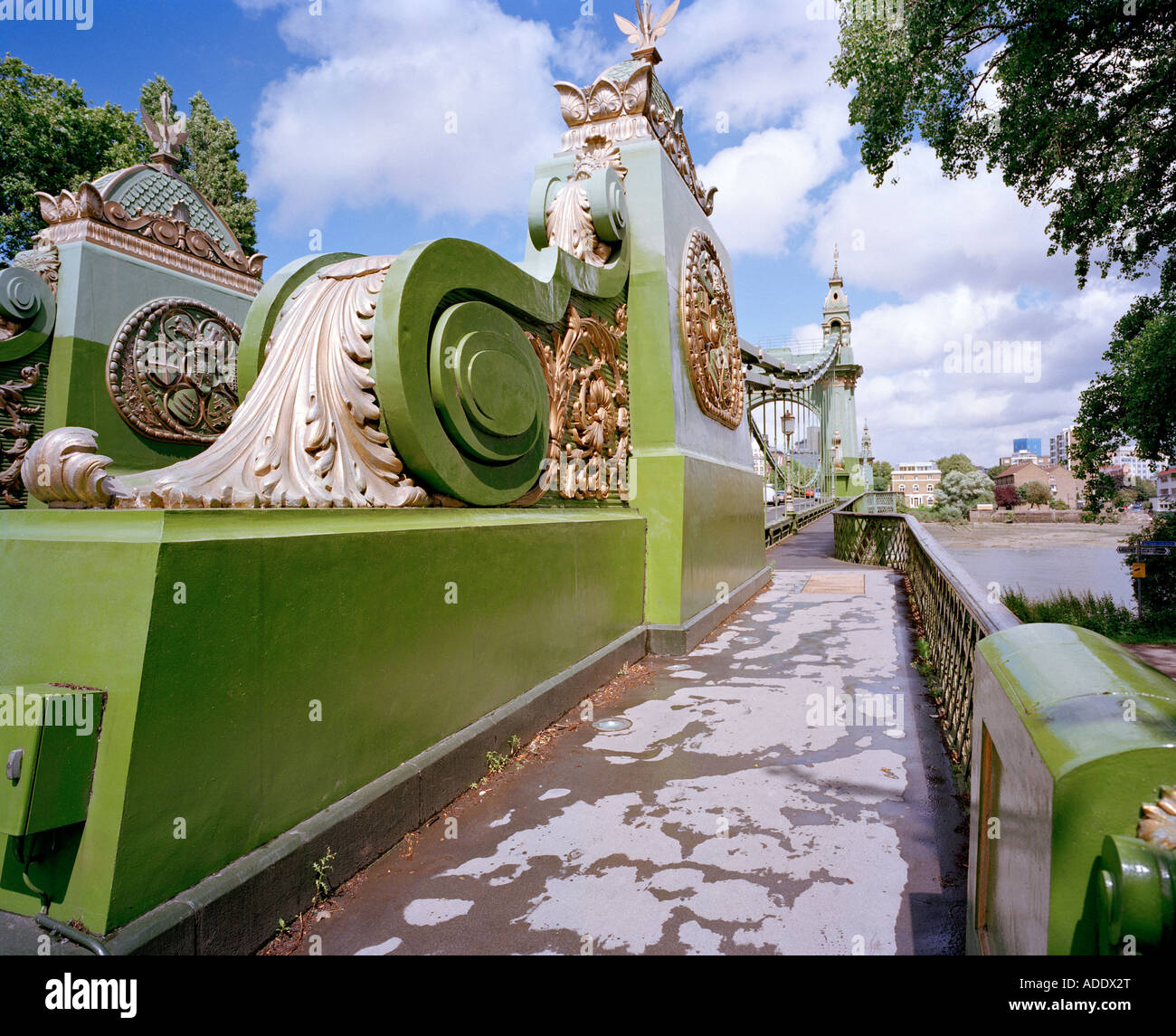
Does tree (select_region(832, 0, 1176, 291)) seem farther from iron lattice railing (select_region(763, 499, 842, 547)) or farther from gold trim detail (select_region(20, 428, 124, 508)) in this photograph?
gold trim detail (select_region(20, 428, 124, 508))

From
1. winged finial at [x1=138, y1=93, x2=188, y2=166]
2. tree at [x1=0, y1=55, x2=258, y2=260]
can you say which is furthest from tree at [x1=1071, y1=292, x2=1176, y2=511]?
tree at [x1=0, y1=55, x2=258, y2=260]

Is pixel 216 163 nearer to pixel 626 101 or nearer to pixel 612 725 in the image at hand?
pixel 626 101

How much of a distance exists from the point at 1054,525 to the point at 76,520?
68.9 metres

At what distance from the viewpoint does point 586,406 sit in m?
4.81

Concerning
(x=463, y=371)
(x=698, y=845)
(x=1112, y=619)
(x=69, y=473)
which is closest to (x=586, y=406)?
(x=463, y=371)

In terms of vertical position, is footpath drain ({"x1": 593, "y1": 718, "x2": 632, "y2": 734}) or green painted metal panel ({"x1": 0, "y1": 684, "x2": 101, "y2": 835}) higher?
green painted metal panel ({"x1": 0, "y1": 684, "x2": 101, "y2": 835})

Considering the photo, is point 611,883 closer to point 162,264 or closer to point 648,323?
point 648,323

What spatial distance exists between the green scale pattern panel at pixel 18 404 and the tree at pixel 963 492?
199 ft

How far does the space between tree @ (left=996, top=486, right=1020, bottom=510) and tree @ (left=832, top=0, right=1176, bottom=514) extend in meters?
77.7

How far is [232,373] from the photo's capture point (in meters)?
5.43

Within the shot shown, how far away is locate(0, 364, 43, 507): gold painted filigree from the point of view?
4.30m

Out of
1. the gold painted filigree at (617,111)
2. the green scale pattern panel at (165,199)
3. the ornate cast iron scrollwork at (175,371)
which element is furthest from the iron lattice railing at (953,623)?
the green scale pattern panel at (165,199)

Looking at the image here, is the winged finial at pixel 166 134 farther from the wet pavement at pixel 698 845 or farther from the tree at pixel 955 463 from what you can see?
the tree at pixel 955 463

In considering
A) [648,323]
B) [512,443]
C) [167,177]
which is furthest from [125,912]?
[167,177]
